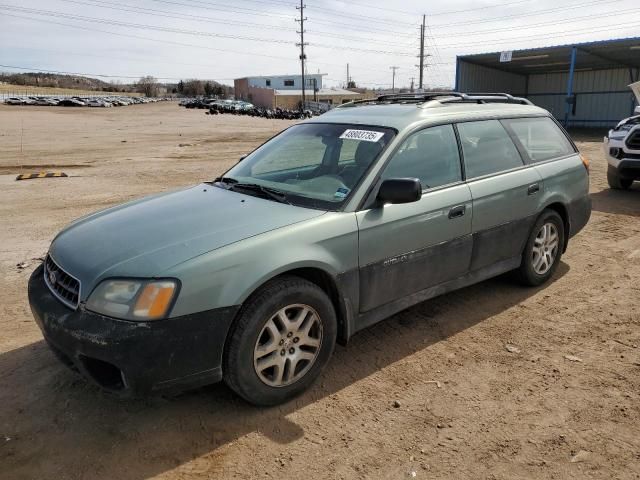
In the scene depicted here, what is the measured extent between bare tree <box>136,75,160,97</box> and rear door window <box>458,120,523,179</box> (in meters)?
154

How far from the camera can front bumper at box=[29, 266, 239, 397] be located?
2.54 meters

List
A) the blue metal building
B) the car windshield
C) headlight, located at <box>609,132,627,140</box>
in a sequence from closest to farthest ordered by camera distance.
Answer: the car windshield, headlight, located at <box>609,132,627,140</box>, the blue metal building

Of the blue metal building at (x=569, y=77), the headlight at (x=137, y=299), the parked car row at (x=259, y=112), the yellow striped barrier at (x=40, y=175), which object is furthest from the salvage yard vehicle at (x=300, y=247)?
the parked car row at (x=259, y=112)

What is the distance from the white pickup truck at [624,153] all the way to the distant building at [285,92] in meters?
76.2

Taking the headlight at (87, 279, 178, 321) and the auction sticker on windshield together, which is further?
the auction sticker on windshield

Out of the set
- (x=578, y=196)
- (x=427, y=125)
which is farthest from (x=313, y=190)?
(x=578, y=196)

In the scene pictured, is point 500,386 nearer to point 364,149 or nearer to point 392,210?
point 392,210

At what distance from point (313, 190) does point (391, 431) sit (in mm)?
1601

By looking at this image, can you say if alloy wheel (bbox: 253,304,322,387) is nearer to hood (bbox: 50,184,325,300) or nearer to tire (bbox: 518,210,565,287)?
hood (bbox: 50,184,325,300)

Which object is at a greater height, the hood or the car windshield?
the car windshield

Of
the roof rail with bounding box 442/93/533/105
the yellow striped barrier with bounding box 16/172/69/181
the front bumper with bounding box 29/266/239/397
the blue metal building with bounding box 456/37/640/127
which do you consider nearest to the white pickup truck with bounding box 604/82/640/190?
the roof rail with bounding box 442/93/533/105

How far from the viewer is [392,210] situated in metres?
3.44

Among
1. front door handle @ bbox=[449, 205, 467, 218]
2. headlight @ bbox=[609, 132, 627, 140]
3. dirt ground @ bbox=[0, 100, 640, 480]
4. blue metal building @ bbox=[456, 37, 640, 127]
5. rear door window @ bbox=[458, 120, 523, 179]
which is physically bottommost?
dirt ground @ bbox=[0, 100, 640, 480]

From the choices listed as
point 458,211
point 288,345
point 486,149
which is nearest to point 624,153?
point 486,149
